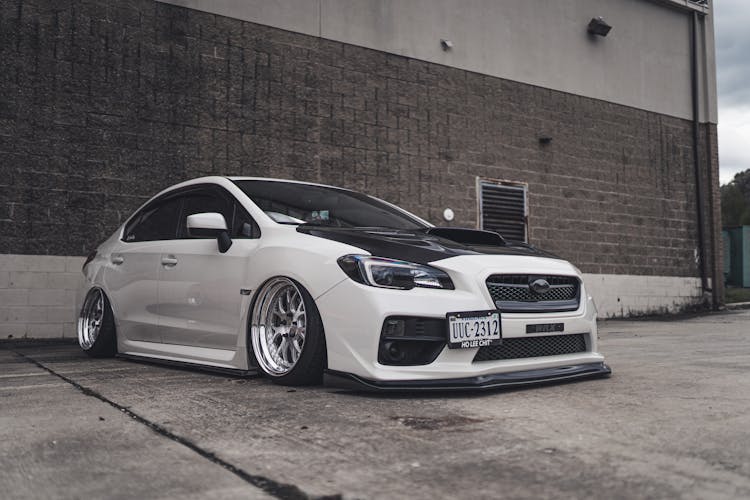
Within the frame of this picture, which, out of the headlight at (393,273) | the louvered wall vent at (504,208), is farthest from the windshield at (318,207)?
the louvered wall vent at (504,208)

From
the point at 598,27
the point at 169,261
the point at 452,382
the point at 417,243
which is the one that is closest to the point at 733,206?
the point at 598,27

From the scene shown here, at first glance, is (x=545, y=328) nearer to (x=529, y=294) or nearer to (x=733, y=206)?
(x=529, y=294)

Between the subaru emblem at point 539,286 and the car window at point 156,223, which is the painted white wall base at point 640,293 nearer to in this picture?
the car window at point 156,223

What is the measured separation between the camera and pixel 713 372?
4656 millimetres

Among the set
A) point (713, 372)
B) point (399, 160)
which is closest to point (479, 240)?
point (713, 372)

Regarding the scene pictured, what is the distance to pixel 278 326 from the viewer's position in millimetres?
4207

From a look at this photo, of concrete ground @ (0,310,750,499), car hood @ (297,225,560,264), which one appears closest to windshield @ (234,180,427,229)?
car hood @ (297,225,560,264)

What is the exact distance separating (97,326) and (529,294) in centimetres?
362

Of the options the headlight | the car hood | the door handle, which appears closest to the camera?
the headlight

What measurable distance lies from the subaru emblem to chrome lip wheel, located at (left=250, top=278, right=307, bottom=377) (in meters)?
1.28

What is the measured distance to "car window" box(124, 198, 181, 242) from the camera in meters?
5.40

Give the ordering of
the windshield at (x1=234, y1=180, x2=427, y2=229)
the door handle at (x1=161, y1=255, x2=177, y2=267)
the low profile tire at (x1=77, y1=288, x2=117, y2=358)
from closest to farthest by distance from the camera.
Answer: the windshield at (x1=234, y1=180, x2=427, y2=229)
the door handle at (x1=161, y1=255, x2=177, y2=267)
the low profile tire at (x1=77, y1=288, x2=117, y2=358)

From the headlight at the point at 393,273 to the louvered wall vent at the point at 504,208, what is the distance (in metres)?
7.91

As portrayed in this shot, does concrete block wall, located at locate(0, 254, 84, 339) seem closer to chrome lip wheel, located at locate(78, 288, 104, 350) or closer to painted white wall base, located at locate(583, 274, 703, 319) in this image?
chrome lip wheel, located at locate(78, 288, 104, 350)
